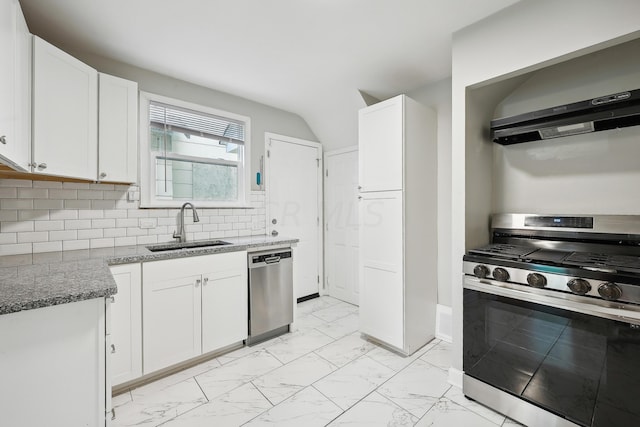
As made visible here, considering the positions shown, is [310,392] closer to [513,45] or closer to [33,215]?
[33,215]

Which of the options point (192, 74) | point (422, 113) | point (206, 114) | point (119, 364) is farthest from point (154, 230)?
point (422, 113)

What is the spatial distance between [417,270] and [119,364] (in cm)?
236

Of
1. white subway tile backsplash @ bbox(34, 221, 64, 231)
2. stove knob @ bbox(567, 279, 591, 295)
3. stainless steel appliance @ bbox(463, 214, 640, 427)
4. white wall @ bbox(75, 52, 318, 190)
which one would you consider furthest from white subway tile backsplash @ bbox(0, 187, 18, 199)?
stove knob @ bbox(567, 279, 591, 295)

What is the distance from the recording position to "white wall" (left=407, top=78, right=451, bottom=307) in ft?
8.65

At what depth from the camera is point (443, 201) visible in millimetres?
2676

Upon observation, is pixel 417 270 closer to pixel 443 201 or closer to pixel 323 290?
pixel 443 201

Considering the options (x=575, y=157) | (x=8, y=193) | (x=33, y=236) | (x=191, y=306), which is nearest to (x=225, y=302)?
(x=191, y=306)

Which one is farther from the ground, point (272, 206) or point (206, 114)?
point (206, 114)

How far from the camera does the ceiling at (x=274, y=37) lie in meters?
1.76

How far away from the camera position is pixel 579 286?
1420 millimetres

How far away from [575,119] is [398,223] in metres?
1.30

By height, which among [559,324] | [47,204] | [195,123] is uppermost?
[195,123]

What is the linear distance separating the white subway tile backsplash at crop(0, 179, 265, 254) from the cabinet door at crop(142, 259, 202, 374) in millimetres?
620

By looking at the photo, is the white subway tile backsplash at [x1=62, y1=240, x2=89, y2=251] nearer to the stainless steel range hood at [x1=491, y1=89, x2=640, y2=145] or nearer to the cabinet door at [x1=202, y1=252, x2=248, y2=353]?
the cabinet door at [x1=202, y1=252, x2=248, y2=353]
